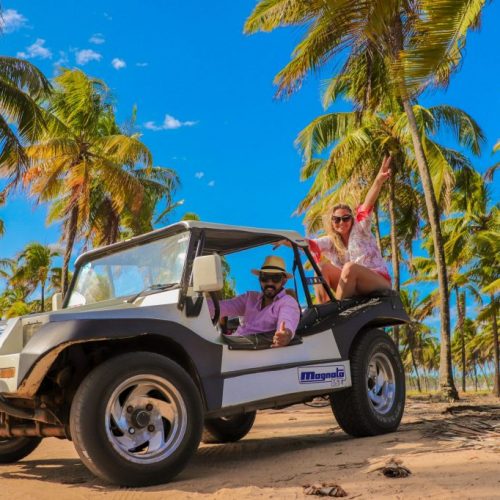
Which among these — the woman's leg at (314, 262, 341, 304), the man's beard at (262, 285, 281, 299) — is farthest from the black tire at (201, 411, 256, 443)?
the man's beard at (262, 285, 281, 299)

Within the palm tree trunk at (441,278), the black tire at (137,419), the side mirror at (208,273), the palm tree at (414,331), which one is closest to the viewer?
the black tire at (137,419)

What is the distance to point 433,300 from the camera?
3591 centimetres

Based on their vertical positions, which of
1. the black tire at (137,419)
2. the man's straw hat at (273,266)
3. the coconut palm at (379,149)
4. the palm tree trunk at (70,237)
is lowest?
the black tire at (137,419)

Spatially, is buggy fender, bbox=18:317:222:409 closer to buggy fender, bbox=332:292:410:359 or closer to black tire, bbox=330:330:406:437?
buggy fender, bbox=332:292:410:359

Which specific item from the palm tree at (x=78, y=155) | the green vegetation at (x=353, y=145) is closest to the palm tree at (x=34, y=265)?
the green vegetation at (x=353, y=145)

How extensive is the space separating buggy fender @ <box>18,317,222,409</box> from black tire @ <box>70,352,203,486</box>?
182 mm

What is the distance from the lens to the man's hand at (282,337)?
5273mm

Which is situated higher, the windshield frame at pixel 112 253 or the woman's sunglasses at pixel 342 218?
the woman's sunglasses at pixel 342 218

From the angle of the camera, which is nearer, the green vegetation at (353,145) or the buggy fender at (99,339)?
the buggy fender at (99,339)

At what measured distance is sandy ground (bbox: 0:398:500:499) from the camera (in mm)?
4000

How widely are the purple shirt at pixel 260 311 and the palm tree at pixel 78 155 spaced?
16.4 metres

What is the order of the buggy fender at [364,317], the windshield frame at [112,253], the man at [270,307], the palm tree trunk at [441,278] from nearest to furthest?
1. the windshield frame at [112,253]
2. the man at [270,307]
3. the buggy fender at [364,317]
4. the palm tree trunk at [441,278]

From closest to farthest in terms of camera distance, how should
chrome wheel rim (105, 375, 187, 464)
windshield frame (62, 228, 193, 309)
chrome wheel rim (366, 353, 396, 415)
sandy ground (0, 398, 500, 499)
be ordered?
sandy ground (0, 398, 500, 499), chrome wheel rim (105, 375, 187, 464), windshield frame (62, 228, 193, 309), chrome wheel rim (366, 353, 396, 415)

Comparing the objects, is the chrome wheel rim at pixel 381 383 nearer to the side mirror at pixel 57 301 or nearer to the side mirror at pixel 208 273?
the side mirror at pixel 208 273
